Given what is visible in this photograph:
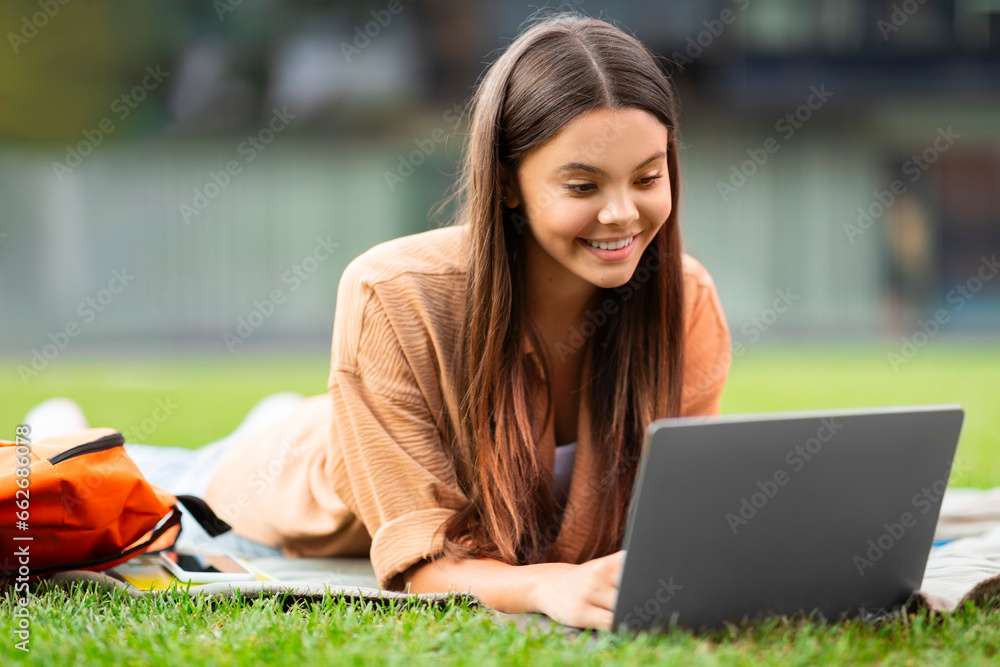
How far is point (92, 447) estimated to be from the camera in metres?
2.55

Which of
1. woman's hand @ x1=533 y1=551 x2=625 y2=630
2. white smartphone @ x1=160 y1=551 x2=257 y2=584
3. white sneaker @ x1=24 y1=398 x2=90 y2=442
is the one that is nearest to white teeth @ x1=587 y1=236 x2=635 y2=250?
woman's hand @ x1=533 y1=551 x2=625 y2=630

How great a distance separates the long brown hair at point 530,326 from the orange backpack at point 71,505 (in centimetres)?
88

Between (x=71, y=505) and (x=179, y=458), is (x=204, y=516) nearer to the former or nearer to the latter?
(x=71, y=505)

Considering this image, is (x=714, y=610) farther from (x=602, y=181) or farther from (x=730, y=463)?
(x=602, y=181)

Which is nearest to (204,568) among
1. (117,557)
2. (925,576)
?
(117,557)

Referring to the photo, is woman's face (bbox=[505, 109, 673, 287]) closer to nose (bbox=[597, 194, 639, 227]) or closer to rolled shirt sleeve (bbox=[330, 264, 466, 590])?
nose (bbox=[597, 194, 639, 227])

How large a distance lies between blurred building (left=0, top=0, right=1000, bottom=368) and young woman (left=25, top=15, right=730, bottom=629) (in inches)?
492

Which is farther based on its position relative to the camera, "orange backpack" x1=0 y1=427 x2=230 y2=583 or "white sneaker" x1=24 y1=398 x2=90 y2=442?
"white sneaker" x1=24 y1=398 x2=90 y2=442

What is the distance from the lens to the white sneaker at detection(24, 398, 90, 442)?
12.5 feet

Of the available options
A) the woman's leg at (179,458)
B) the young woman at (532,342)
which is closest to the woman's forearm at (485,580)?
the young woman at (532,342)

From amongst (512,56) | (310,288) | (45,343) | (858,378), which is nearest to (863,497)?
(512,56)

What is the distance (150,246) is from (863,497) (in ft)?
48.2

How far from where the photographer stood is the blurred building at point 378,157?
1477cm

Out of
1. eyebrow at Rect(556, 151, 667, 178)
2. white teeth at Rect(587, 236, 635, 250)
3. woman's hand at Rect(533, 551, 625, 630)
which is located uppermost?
eyebrow at Rect(556, 151, 667, 178)
